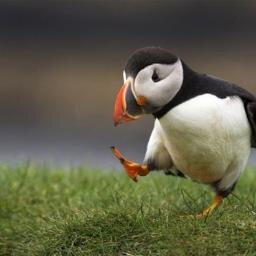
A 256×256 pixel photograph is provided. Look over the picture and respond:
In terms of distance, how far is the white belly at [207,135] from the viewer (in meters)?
6.50

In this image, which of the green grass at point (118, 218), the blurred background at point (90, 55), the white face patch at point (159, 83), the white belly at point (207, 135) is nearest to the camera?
the green grass at point (118, 218)

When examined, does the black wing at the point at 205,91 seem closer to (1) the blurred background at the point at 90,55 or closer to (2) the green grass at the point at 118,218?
(2) the green grass at the point at 118,218

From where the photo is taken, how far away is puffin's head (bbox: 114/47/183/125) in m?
6.39

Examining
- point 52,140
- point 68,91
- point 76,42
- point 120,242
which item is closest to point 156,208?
point 120,242

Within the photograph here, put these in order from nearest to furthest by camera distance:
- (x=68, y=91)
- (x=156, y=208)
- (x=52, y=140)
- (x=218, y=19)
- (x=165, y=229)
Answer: (x=165, y=229) < (x=156, y=208) < (x=52, y=140) < (x=68, y=91) < (x=218, y=19)

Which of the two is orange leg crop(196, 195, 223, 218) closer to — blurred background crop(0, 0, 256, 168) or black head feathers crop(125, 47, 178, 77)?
black head feathers crop(125, 47, 178, 77)

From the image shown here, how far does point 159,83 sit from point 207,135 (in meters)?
0.37

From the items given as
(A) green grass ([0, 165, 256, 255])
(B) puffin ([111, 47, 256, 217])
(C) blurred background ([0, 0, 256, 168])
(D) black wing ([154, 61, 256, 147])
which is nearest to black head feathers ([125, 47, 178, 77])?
(B) puffin ([111, 47, 256, 217])

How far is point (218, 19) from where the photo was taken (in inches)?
603

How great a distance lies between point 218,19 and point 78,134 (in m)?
2.62

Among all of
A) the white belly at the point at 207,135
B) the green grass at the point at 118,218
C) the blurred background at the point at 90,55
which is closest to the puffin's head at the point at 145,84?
the white belly at the point at 207,135

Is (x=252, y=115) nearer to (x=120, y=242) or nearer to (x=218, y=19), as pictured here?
(x=120, y=242)

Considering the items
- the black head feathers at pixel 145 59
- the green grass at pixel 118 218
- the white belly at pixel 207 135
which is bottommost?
the green grass at pixel 118 218

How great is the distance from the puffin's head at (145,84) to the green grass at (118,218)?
21.2 inches
